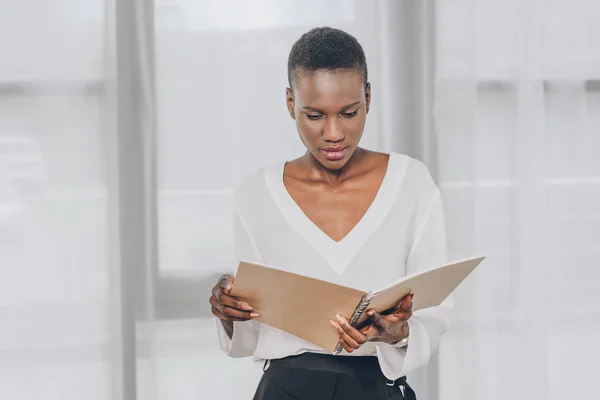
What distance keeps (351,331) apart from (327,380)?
0.45ft

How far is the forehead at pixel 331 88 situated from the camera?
4.30 feet

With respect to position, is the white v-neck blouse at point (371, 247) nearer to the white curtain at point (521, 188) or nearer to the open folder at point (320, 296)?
Answer: the open folder at point (320, 296)

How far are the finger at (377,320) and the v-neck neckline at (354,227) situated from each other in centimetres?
14

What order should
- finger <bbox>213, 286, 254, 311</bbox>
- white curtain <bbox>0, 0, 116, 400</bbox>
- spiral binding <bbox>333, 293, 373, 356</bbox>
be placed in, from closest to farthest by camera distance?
spiral binding <bbox>333, 293, 373, 356</bbox> → finger <bbox>213, 286, 254, 311</bbox> → white curtain <bbox>0, 0, 116, 400</bbox>

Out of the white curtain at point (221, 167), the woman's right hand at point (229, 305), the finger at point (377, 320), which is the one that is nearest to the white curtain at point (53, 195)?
the white curtain at point (221, 167)

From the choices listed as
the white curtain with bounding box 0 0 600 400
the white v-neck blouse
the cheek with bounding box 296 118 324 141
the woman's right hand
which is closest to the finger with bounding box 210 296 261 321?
the woman's right hand

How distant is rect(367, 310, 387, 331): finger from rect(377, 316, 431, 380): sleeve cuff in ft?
0.28

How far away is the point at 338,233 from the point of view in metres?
1.38

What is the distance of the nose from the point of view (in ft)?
4.32

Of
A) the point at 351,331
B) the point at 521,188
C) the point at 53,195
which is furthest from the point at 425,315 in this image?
the point at 53,195

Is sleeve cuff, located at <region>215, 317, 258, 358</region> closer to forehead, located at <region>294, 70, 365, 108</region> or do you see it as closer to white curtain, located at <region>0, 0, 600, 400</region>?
forehead, located at <region>294, 70, 365, 108</region>

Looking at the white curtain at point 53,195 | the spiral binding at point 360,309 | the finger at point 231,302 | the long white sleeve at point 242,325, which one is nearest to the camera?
the spiral binding at point 360,309

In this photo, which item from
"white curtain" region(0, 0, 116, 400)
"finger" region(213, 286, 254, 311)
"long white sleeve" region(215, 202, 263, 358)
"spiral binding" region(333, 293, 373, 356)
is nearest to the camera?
"spiral binding" region(333, 293, 373, 356)

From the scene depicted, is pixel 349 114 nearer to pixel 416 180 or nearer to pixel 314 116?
pixel 314 116
